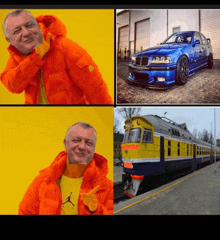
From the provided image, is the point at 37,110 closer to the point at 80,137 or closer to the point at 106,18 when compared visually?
the point at 80,137

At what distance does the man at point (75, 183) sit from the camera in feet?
10.2

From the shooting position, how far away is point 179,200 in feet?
11.5

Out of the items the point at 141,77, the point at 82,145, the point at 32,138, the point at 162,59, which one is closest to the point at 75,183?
the point at 82,145

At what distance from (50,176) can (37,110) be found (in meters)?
0.95

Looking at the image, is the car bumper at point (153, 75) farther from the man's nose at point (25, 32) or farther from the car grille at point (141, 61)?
the man's nose at point (25, 32)

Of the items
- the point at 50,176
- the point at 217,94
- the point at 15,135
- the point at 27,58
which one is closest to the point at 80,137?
the point at 50,176

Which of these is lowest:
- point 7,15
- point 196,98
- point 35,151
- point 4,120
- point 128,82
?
point 35,151

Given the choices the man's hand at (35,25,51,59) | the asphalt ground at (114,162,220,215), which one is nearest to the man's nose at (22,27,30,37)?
the man's hand at (35,25,51,59)

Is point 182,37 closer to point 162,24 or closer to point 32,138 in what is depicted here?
point 162,24

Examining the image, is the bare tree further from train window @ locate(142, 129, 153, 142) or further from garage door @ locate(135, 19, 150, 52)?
garage door @ locate(135, 19, 150, 52)

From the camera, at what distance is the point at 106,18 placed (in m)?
3.48

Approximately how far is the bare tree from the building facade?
0.81 m

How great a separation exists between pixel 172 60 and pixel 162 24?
573 millimetres

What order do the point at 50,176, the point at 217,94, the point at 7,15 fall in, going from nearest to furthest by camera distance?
the point at 50,176, the point at 7,15, the point at 217,94
